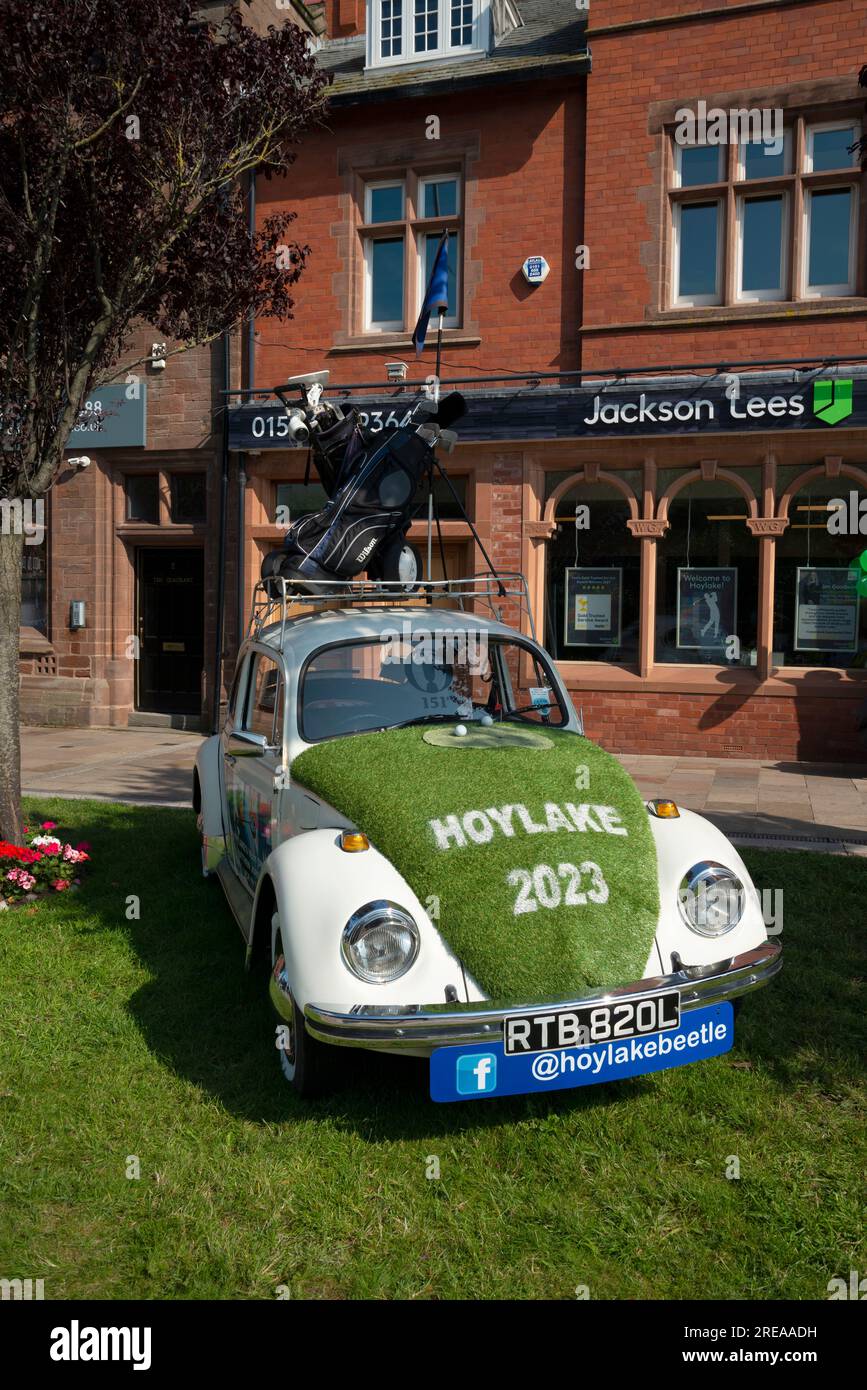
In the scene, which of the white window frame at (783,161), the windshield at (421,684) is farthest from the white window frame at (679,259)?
the windshield at (421,684)

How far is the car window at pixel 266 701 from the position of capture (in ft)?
15.7

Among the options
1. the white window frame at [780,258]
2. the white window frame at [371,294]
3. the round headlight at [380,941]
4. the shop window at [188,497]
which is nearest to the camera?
the round headlight at [380,941]

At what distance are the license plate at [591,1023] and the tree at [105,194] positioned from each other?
454 centimetres

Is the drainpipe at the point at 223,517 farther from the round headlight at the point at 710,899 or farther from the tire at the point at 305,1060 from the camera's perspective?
the round headlight at the point at 710,899

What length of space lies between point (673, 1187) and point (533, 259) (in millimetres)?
11578

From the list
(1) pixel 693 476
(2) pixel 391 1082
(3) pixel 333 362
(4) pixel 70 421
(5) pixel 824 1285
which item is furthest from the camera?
(3) pixel 333 362

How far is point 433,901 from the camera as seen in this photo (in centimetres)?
339

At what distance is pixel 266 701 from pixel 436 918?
208 centimetres

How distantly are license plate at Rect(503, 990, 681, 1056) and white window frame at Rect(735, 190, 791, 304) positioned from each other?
10.6 meters

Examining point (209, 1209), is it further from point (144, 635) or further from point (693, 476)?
point (144, 635)

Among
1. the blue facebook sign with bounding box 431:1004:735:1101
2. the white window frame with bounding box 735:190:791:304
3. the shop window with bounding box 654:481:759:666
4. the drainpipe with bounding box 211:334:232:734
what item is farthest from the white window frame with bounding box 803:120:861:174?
the blue facebook sign with bounding box 431:1004:735:1101

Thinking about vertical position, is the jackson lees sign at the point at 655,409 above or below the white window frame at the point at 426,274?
below

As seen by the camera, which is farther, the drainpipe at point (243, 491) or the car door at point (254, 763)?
the drainpipe at point (243, 491)

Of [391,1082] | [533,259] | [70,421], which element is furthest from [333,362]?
[391,1082]
